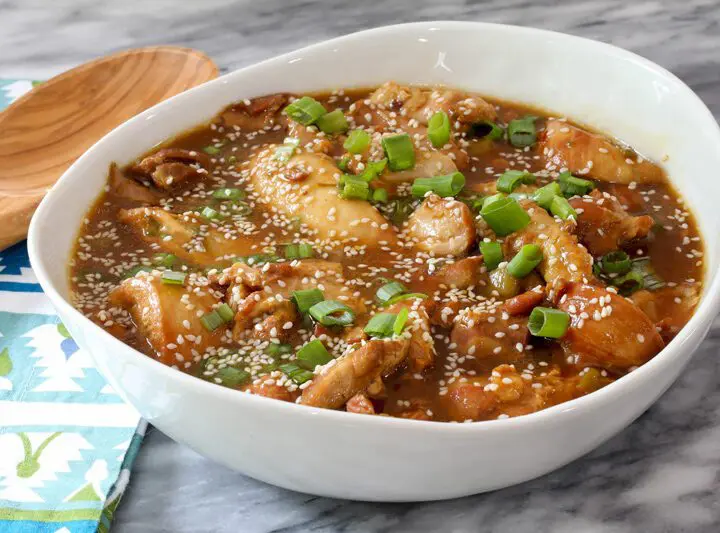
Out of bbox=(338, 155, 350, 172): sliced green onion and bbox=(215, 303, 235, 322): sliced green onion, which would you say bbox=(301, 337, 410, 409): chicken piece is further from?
bbox=(338, 155, 350, 172): sliced green onion

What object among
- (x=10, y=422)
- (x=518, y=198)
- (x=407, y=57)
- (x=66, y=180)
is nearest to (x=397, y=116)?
(x=407, y=57)

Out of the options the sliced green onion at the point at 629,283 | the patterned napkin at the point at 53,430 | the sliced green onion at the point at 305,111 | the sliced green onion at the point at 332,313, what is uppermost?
the sliced green onion at the point at 305,111

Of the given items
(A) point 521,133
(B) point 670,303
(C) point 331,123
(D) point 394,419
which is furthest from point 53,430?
(A) point 521,133

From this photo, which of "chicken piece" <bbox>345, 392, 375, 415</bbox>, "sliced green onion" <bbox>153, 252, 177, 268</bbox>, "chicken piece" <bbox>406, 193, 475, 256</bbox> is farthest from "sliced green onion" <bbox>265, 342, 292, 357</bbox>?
"chicken piece" <bbox>406, 193, 475, 256</bbox>

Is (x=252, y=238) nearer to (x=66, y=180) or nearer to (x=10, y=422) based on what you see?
(x=66, y=180)

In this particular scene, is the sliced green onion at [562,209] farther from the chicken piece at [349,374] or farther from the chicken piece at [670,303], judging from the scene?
the chicken piece at [349,374]

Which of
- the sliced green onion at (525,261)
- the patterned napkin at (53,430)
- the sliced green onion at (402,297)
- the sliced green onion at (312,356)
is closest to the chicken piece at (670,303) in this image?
the sliced green onion at (525,261)
